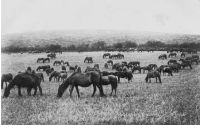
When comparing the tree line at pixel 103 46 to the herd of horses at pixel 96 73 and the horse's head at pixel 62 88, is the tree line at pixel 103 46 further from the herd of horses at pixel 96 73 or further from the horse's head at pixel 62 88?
the horse's head at pixel 62 88

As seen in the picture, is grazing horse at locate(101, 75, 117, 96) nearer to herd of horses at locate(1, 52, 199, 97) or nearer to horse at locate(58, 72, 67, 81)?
herd of horses at locate(1, 52, 199, 97)

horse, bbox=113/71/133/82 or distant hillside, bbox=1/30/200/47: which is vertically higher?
distant hillside, bbox=1/30/200/47

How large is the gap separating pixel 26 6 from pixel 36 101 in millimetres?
1574

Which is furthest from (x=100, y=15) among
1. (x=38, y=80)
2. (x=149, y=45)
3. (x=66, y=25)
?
(x=38, y=80)

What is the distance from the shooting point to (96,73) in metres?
7.59

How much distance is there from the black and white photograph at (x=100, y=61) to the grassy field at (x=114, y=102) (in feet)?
0.05

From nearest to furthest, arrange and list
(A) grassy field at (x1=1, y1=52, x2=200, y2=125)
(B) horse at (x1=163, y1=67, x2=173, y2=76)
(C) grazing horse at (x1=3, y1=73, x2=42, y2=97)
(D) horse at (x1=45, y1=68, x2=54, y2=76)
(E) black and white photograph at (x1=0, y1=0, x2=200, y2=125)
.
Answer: (A) grassy field at (x1=1, y1=52, x2=200, y2=125), (E) black and white photograph at (x1=0, y1=0, x2=200, y2=125), (B) horse at (x1=163, y1=67, x2=173, y2=76), (C) grazing horse at (x1=3, y1=73, x2=42, y2=97), (D) horse at (x1=45, y1=68, x2=54, y2=76)

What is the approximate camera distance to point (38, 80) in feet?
24.0

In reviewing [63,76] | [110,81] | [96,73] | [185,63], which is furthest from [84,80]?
[185,63]

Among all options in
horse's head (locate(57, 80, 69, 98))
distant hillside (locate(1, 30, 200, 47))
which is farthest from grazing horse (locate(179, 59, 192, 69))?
horse's head (locate(57, 80, 69, 98))

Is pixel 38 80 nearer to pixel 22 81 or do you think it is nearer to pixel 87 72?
pixel 22 81

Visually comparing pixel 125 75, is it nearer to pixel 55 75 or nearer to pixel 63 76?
pixel 63 76

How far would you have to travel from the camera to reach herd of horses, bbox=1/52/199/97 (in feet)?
23.7

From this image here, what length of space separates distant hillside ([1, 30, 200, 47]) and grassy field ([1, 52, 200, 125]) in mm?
235
